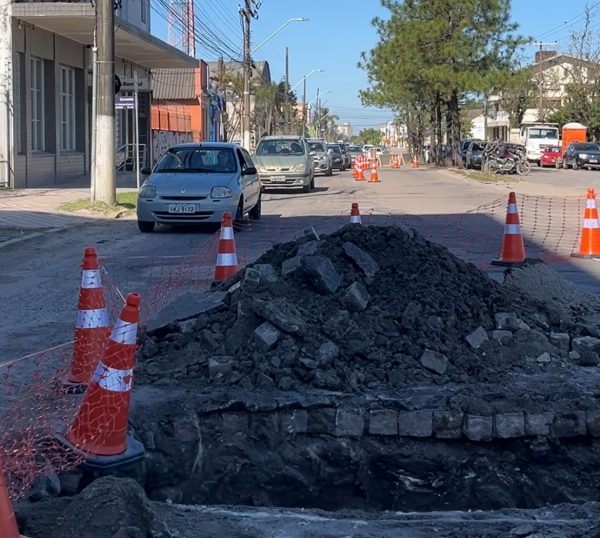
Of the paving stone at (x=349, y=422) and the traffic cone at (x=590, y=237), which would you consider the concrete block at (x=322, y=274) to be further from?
the traffic cone at (x=590, y=237)

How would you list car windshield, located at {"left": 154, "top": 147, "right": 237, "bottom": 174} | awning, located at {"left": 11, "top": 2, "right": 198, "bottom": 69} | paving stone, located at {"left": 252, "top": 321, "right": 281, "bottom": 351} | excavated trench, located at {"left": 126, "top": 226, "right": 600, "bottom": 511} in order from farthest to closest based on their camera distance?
awning, located at {"left": 11, "top": 2, "right": 198, "bottom": 69}, car windshield, located at {"left": 154, "top": 147, "right": 237, "bottom": 174}, paving stone, located at {"left": 252, "top": 321, "right": 281, "bottom": 351}, excavated trench, located at {"left": 126, "top": 226, "right": 600, "bottom": 511}

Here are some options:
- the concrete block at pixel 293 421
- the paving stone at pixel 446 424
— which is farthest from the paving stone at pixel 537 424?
the concrete block at pixel 293 421

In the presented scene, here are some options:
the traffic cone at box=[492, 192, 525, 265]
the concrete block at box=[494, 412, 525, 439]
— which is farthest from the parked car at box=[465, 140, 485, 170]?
the concrete block at box=[494, 412, 525, 439]

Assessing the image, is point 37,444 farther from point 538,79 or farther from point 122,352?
point 538,79

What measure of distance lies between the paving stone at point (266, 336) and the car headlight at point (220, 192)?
989 cm

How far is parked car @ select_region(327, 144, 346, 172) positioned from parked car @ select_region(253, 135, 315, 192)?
19.3 m

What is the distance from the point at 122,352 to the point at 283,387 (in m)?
1.34

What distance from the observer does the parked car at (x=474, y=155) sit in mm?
49469

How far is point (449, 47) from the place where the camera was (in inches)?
1858

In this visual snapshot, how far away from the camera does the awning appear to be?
24.1m

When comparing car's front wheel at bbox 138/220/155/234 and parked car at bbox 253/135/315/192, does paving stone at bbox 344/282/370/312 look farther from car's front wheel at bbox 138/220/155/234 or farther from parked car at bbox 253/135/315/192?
parked car at bbox 253/135/315/192

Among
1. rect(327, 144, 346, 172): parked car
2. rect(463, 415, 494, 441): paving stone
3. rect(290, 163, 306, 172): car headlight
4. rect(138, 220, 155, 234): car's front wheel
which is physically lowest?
rect(463, 415, 494, 441): paving stone

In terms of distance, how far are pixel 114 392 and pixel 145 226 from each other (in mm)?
11667

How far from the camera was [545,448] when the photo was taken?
543cm
